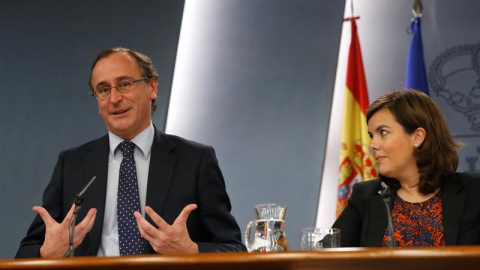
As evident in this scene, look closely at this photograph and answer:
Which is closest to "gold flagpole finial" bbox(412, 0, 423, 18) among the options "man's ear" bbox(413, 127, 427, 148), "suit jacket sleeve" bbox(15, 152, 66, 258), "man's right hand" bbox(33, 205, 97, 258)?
"man's ear" bbox(413, 127, 427, 148)

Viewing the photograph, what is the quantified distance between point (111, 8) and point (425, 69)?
2.27 m

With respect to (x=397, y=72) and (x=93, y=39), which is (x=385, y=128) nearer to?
(x=397, y=72)

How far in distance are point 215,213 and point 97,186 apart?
50cm

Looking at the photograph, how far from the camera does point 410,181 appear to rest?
3.07 m

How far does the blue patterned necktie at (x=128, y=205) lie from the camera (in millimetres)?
2898

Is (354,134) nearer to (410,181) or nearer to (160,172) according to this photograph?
(410,181)

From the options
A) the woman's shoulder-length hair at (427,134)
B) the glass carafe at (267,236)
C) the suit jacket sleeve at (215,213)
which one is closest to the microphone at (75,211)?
the glass carafe at (267,236)

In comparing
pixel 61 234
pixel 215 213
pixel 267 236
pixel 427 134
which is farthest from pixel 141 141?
pixel 427 134

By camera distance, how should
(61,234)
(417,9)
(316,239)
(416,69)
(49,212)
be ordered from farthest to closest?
(417,9), (416,69), (49,212), (61,234), (316,239)

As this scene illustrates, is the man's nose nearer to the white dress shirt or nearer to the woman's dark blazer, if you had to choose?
the white dress shirt

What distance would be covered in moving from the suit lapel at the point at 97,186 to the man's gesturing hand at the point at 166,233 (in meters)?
0.55

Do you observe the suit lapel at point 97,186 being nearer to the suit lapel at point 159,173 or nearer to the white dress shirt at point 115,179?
the white dress shirt at point 115,179

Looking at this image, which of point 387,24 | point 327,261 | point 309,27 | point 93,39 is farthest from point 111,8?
point 327,261

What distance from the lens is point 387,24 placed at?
212 inches
